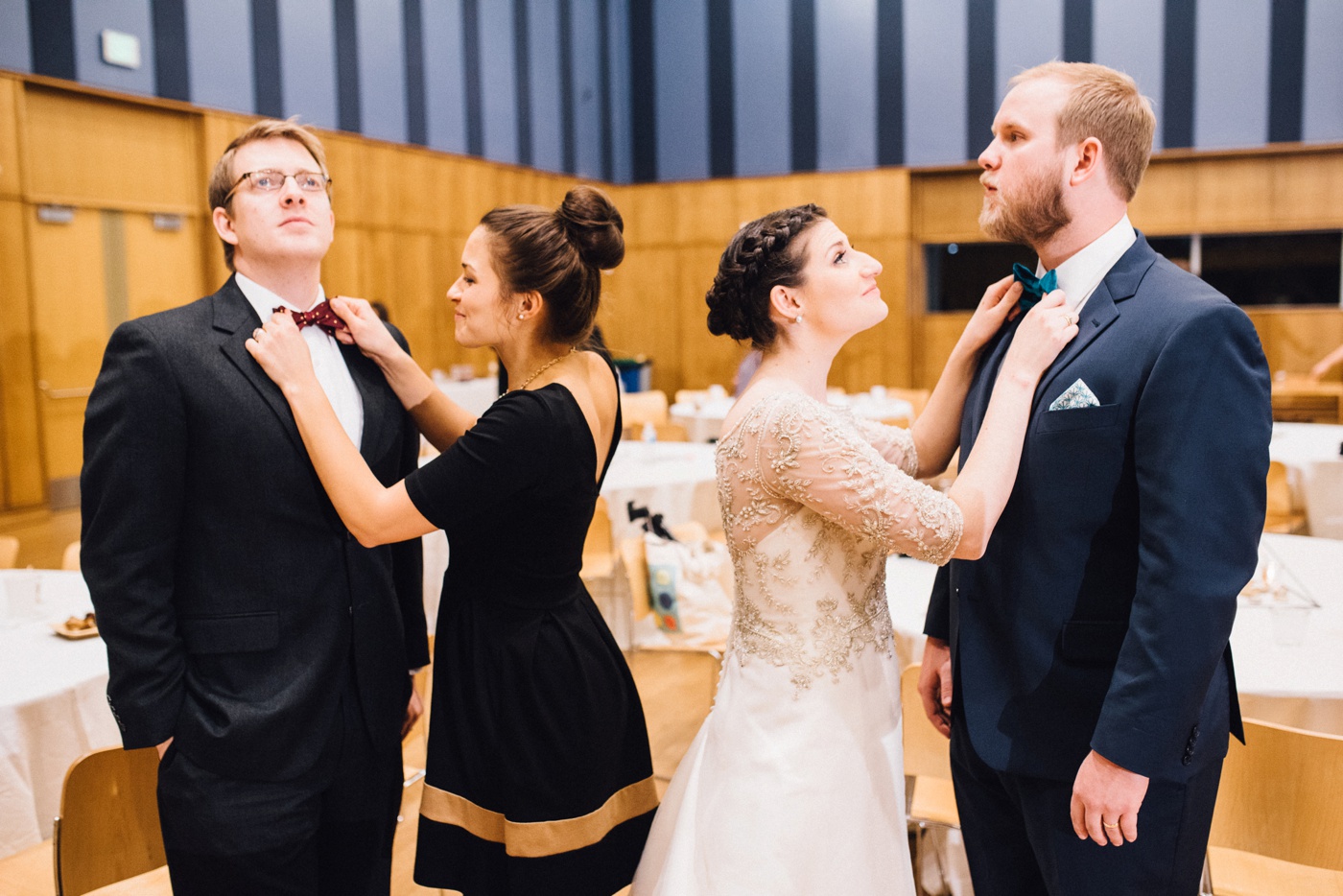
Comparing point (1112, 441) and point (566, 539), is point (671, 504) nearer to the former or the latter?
point (566, 539)

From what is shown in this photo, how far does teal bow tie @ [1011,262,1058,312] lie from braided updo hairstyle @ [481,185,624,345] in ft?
2.35

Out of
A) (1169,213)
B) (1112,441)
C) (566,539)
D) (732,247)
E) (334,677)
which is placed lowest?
(334,677)

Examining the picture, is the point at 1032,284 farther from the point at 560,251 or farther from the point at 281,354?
the point at 281,354

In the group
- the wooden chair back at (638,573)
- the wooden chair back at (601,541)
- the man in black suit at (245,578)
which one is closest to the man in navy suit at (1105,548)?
the man in black suit at (245,578)

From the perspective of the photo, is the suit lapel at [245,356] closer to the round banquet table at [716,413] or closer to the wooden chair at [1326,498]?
the wooden chair at [1326,498]

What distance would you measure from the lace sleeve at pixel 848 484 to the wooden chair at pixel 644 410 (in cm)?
579

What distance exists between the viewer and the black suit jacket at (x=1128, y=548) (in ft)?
4.63

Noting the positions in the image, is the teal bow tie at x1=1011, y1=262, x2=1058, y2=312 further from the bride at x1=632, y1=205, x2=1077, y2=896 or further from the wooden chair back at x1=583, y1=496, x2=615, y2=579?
the wooden chair back at x1=583, y1=496, x2=615, y2=579

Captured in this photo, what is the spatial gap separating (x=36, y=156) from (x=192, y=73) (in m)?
1.49

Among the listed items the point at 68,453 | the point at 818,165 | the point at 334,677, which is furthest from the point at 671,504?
the point at 818,165

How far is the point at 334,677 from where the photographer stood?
1732mm

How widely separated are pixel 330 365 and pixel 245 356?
0.59 feet

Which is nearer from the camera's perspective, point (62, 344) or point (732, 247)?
point (732, 247)

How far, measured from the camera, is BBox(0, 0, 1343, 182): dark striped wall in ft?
29.3
